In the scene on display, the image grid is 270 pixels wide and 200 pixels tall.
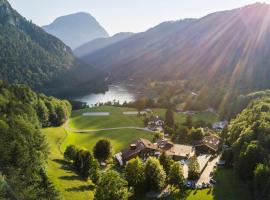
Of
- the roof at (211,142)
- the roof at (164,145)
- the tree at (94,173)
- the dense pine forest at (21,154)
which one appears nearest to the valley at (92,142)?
the tree at (94,173)

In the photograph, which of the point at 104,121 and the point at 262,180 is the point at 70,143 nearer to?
the point at 104,121

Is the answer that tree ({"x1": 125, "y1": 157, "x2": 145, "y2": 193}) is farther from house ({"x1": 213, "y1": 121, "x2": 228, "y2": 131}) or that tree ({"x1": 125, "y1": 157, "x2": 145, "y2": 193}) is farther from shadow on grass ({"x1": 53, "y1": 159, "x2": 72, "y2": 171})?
house ({"x1": 213, "y1": 121, "x2": 228, "y2": 131})

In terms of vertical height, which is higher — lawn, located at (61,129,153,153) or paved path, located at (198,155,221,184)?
lawn, located at (61,129,153,153)

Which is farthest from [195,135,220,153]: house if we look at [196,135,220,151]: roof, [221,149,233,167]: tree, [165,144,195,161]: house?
[221,149,233,167]: tree

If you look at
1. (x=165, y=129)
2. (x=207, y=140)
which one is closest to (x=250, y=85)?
(x=165, y=129)

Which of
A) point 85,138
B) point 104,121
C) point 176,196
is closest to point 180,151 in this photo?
point 176,196

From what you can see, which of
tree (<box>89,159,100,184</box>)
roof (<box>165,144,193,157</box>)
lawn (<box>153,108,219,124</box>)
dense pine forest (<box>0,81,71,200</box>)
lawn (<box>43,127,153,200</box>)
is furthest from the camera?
Answer: lawn (<box>153,108,219,124</box>)
